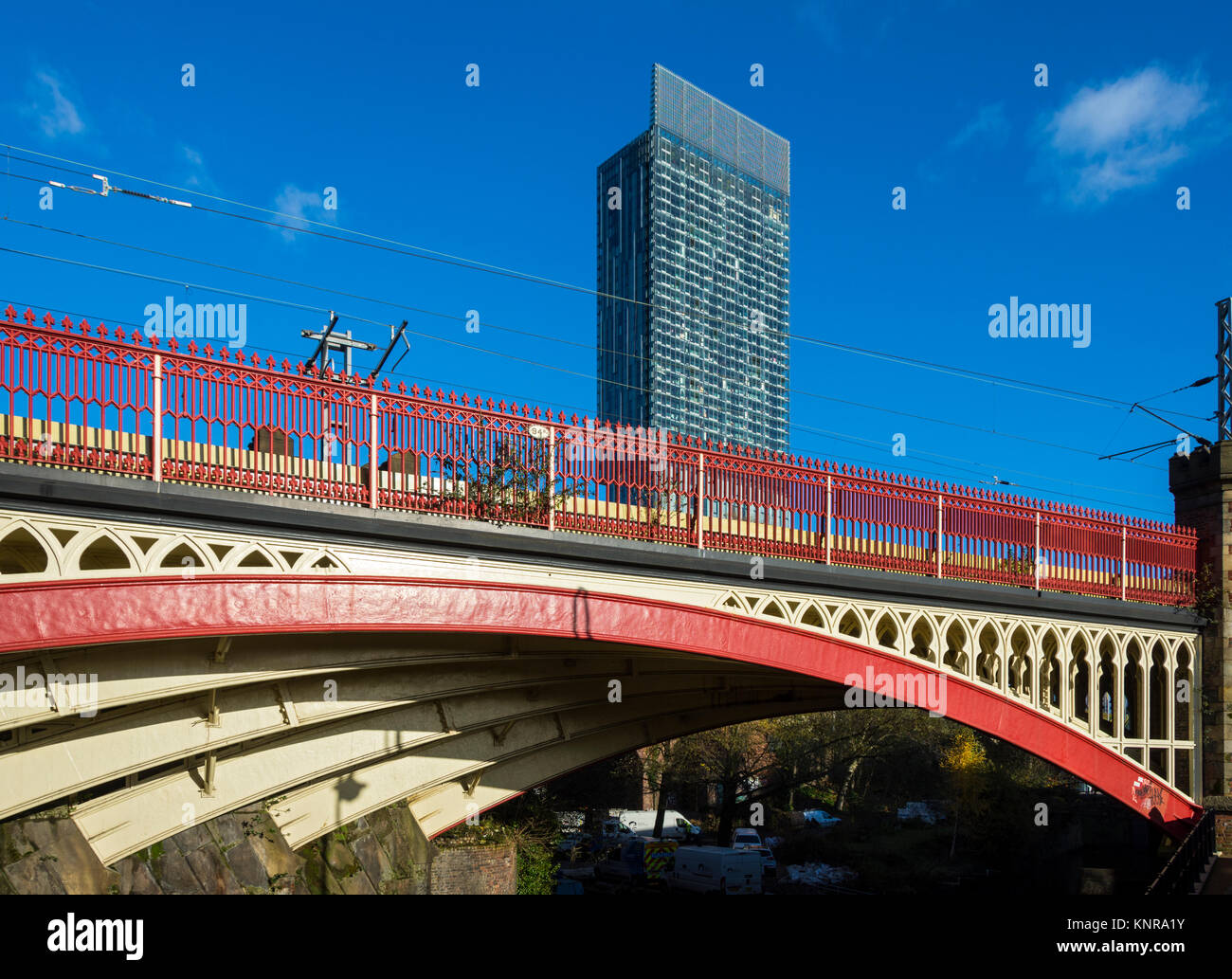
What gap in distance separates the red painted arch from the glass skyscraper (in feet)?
378

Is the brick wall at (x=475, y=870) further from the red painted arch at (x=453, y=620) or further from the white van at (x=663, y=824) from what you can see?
the white van at (x=663, y=824)

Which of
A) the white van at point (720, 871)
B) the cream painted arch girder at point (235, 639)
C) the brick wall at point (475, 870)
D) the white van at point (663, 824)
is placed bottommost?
the white van at point (663, 824)

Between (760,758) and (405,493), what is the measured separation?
3637 cm

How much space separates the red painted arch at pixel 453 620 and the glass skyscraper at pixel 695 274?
378 ft

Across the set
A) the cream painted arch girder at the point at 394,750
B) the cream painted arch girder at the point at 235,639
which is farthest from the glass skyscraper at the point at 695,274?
the cream painted arch girder at the point at 235,639

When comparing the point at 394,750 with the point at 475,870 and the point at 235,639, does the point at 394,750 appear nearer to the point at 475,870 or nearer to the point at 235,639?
the point at 235,639

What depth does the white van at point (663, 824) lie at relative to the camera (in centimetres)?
4450

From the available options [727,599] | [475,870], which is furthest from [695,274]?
[727,599]

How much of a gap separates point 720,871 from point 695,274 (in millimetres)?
117269

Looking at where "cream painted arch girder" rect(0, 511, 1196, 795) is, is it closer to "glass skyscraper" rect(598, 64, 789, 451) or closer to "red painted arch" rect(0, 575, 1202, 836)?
"red painted arch" rect(0, 575, 1202, 836)

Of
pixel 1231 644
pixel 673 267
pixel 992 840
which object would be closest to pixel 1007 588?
pixel 1231 644

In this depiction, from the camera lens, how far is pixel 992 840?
34375 millimetres
